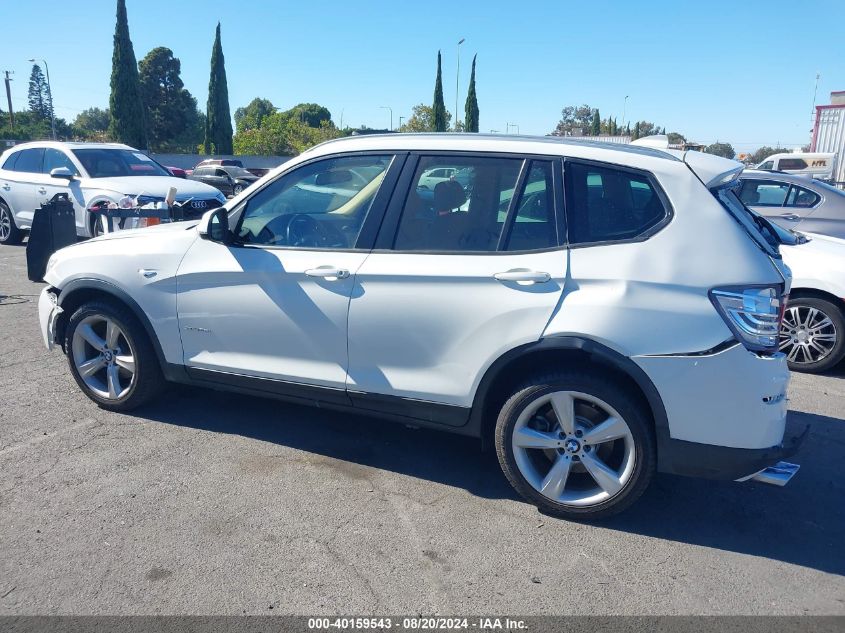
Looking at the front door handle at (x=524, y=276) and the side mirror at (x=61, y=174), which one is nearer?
the front door handle at (x=524, y=276)

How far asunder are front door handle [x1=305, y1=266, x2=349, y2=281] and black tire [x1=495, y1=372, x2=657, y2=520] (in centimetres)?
113

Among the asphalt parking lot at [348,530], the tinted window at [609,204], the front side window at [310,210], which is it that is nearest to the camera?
the asphalt parking lot at [348,530]

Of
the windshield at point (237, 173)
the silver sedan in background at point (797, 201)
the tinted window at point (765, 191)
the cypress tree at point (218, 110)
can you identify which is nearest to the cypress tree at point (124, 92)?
the cypress tree at point (218, 110)

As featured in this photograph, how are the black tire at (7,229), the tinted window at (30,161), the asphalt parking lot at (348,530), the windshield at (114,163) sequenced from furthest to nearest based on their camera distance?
the black tire at (7,229) → the tinted window at (30,161) → the windshield at (114,163) → the asphalt parking lot at (348,530)

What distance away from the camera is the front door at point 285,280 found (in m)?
3.83

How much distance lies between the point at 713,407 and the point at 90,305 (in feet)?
12.6

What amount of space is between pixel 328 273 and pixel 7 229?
1104cm

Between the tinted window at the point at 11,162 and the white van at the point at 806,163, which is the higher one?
the white van at the point at 806,163

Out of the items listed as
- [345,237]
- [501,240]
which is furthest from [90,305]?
[501,240]

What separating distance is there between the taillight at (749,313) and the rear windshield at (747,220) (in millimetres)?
374

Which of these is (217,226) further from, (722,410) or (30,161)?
(30,161)

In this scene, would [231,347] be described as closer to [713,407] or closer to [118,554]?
[118,554]

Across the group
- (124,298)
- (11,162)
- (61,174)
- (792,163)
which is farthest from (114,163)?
(792,163)

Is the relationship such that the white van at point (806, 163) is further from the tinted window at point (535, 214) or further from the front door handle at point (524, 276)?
the front door handle at point (524, 276)
